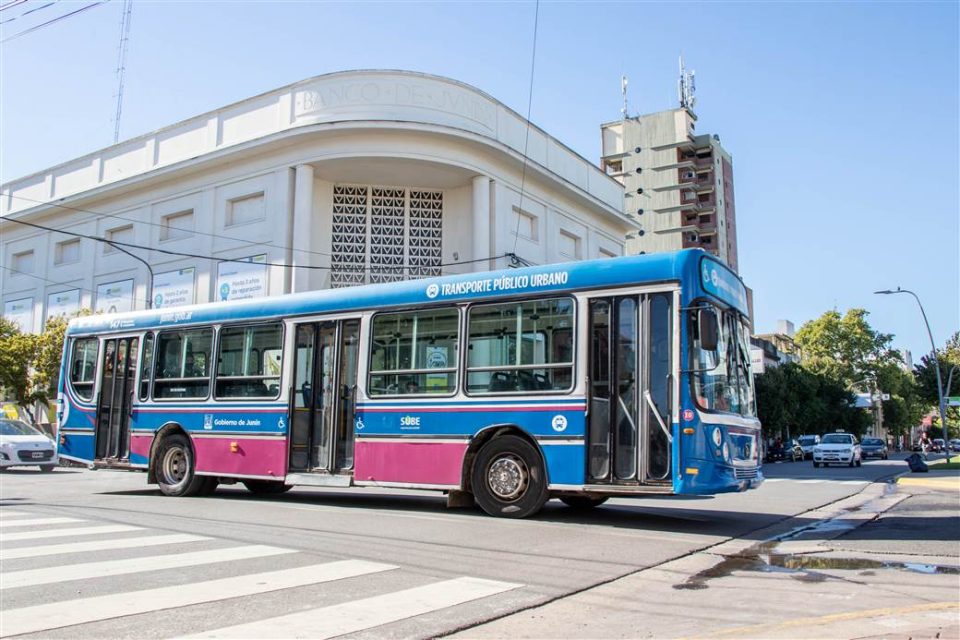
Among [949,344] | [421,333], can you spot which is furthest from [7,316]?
[949,344]

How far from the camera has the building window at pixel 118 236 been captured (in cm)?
3134

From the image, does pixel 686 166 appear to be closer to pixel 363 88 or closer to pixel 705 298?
pixel 363 88

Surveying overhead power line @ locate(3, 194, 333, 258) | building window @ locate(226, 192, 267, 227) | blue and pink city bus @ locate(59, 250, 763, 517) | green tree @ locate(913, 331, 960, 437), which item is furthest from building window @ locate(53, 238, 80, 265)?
green tree @ locate(913, 331, 960, 437)

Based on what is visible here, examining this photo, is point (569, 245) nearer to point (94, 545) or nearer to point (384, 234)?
point (384, 234)

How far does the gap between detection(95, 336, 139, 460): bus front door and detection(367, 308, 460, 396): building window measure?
17.9 feet

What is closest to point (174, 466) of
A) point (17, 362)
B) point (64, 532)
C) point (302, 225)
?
point (64, 532)

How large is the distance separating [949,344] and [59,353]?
173 ft

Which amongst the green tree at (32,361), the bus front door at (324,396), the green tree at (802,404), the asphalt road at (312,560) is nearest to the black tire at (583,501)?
the asphalt road at (312,560)

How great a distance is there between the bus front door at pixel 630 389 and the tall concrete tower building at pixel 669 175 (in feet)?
210

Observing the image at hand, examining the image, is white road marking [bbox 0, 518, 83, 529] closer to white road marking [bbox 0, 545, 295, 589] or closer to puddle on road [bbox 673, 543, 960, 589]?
white road marking [bbox 0, 545, 295, 589]

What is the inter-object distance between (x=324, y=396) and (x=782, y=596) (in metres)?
7.52

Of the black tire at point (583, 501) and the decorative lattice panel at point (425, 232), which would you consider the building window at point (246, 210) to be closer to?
the decorative lattice panel at point (425, 232)

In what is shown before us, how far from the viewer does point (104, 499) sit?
1245 cm

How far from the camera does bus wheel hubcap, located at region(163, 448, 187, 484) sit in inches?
518
